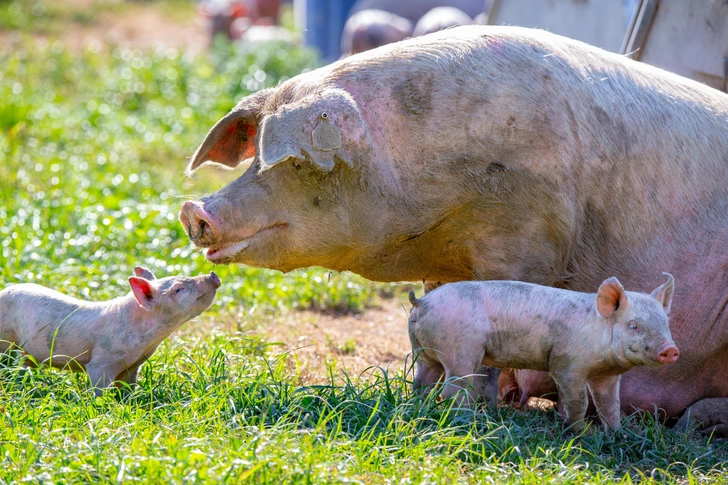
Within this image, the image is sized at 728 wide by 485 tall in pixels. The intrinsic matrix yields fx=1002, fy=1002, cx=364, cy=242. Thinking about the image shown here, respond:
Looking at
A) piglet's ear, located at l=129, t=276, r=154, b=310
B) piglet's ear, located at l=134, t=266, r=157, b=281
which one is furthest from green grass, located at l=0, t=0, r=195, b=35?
piglet's ear, located at l=129, t=276, r=154, b=310

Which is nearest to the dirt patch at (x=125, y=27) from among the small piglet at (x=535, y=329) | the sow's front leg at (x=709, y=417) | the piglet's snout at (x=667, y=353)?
the small piglet at (x=535, y=329)

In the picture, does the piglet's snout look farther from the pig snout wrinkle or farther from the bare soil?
the pig snout wrinkle

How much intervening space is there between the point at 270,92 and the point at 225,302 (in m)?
1.95

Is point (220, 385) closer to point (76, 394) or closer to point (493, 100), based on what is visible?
point (76, 394)

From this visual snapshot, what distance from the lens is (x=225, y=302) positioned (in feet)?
21.1

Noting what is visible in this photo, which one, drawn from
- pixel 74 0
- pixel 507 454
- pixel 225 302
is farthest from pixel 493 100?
pixel 74 0

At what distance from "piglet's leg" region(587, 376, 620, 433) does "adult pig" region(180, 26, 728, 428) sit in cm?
46

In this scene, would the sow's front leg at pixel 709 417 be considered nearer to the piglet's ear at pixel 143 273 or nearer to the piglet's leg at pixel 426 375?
the piglet's leg at pixel 426 375

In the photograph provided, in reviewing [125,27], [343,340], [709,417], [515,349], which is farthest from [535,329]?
[125,27]

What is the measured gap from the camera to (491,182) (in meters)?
4.59

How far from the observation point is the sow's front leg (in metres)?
4.83

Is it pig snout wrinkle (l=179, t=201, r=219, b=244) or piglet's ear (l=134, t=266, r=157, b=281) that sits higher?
pig snout wrinkle (l=179, t=201, r=219, b=244)

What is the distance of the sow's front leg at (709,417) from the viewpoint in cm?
483

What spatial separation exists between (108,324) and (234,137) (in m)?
1.21
